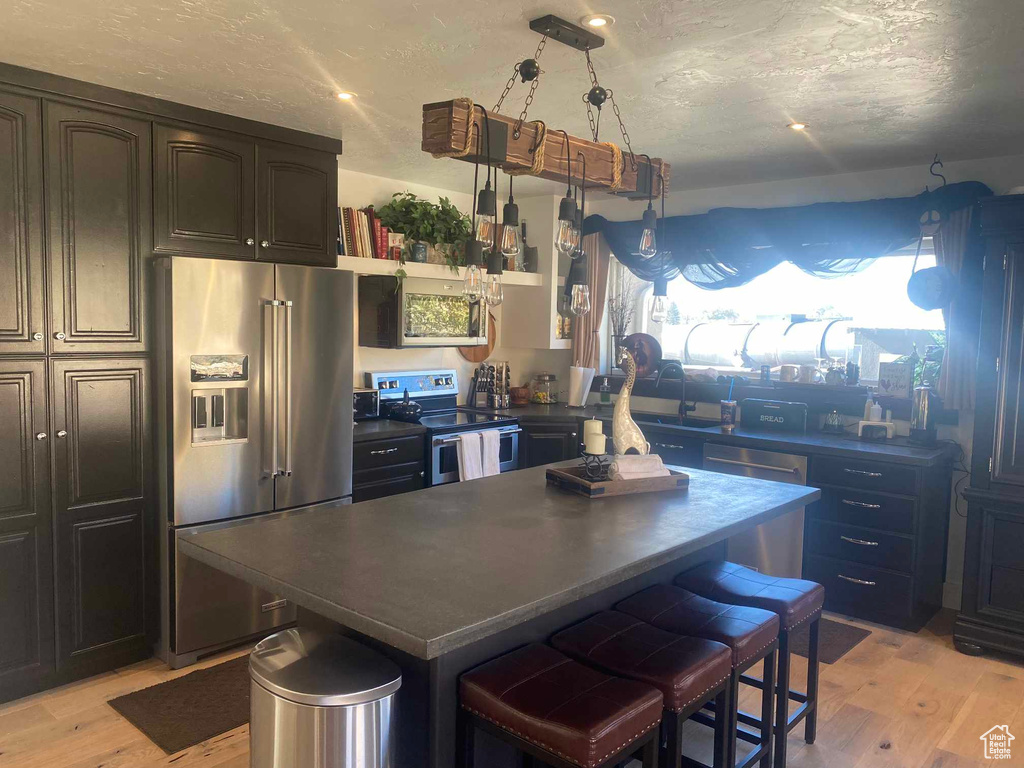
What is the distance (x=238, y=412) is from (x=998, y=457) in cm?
360

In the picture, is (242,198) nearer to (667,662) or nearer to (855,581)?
(667,662)

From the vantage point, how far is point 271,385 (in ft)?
12.0

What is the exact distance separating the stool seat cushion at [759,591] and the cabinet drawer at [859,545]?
1.50 metres

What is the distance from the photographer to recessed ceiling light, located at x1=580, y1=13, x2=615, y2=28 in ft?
7.72

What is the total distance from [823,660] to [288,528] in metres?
2.65

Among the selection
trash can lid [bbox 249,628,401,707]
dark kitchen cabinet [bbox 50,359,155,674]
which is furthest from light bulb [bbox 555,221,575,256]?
dark kitchen cabinet [bbox 50,359,155,674]

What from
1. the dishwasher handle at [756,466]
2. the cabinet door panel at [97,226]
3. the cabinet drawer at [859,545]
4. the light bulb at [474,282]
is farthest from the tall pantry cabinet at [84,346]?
the cabinet drawer at [859,545]

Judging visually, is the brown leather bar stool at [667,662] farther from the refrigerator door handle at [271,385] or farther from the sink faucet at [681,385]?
the sink faucet at [681,385]

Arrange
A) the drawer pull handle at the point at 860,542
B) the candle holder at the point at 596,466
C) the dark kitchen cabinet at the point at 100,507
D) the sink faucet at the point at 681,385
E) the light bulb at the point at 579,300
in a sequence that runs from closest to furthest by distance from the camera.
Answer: the light bulb at the point at 579,300
the candle holder at the point at 596,466
the dark kitchen cabinet at the point at 100,507
the drawer pull handle at the point at 860,542
the sink faucet at the point at 681,385

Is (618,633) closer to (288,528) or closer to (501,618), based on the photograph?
(501,618)

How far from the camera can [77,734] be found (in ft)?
9.57

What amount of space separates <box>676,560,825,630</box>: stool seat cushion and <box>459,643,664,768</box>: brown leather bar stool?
809 millimetres

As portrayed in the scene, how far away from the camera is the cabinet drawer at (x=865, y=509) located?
398 centimetres

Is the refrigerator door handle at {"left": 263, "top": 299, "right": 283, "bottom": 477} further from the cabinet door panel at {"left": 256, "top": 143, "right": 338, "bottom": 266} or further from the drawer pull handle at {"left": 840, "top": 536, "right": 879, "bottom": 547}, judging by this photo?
the drawer pull handle at {"left": 840, "top": 536, "right": 879, "bottom": 547}
